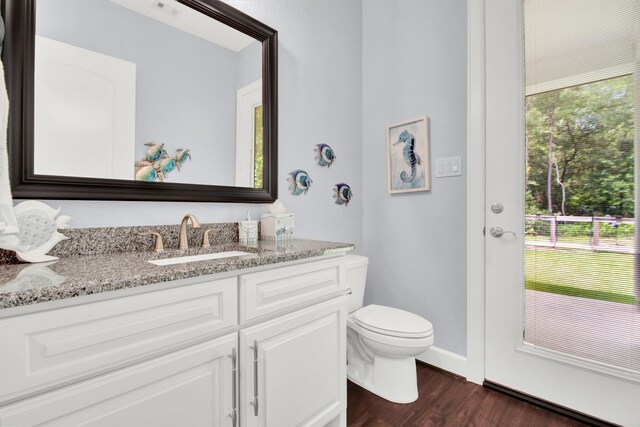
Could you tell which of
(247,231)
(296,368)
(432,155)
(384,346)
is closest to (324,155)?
(432,155)

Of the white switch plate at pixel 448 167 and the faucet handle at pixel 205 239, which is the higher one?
the white switch plate at pixel 448 167

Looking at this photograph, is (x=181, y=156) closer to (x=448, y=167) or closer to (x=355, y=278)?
(x=355, y=278)

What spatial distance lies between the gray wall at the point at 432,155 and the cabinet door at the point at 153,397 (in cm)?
145

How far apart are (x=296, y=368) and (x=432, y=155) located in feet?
5.02

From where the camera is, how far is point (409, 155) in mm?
2131

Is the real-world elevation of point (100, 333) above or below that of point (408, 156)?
below

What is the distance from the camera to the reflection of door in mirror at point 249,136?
165cm

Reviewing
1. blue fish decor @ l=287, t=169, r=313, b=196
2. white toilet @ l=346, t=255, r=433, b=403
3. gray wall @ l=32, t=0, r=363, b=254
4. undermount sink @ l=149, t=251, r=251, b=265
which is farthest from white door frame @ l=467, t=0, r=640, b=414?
undermount sink @ l=149, t=251, r=251, b=265

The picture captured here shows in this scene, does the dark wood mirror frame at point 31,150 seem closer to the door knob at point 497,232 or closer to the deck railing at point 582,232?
the door knob at point 497,232

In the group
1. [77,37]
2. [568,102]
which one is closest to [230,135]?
[77,37]

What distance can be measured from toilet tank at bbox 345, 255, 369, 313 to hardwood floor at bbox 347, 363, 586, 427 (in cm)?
49

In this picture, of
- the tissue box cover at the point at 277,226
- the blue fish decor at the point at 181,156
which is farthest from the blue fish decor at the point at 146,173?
the tissue box cover at the point at 277,226

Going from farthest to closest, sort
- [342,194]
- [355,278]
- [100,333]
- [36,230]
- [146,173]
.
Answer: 1. [342,194]
2. [355,278]
3. [146,173]
4. [36,230]
5. [100,333]

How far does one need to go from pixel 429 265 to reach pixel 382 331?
63 cm
